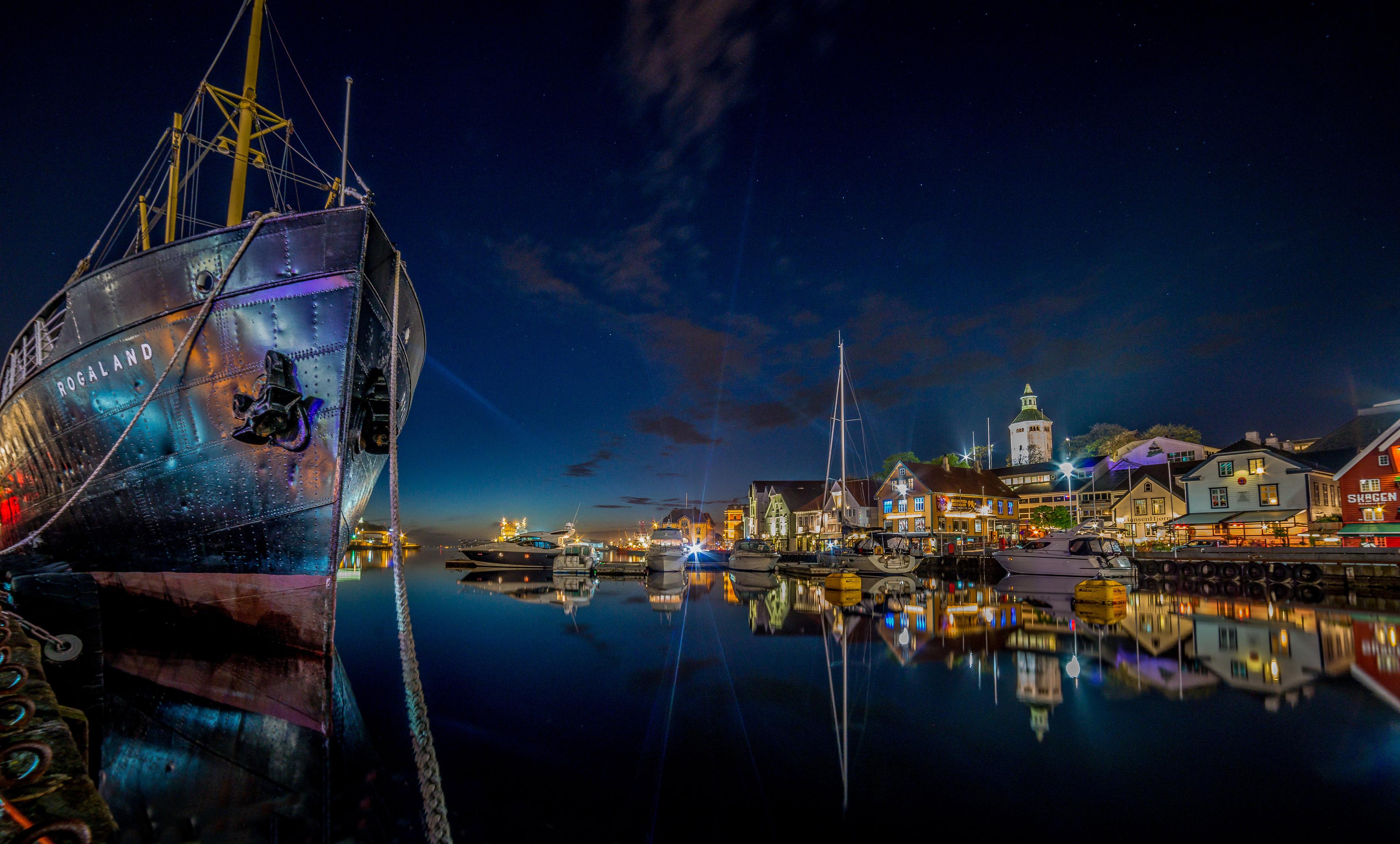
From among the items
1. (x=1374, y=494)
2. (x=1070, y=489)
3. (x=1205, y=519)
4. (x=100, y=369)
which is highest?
(x=100, y=369)

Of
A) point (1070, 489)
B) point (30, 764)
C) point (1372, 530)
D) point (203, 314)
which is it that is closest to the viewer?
point (30, 764)

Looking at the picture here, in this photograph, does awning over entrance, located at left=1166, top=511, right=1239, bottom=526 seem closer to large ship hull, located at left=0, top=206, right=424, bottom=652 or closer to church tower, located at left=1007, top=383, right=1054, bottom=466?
large ship hull, located at left=0, top=206, right=424, bottom=652

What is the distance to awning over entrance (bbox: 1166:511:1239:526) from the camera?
140ft

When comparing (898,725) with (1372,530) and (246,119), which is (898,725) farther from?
(1372,530)

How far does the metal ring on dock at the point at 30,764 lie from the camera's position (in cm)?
375

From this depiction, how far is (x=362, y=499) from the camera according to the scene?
11.6 meters

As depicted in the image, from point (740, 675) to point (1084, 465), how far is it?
256ft

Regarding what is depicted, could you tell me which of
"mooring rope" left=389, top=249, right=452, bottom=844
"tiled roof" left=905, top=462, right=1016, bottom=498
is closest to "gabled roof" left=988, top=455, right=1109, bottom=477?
"tiled roof" left=905, top=462, right=1016, bottom=498

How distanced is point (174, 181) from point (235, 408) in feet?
36.8

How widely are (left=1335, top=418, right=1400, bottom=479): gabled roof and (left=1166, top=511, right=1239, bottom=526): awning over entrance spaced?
7590 millimetres

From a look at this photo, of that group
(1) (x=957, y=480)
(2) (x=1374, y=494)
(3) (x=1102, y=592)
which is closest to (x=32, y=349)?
(3) (x=1102, y=592)

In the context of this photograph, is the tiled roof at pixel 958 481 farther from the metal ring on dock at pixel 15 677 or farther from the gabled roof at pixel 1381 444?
the metal ring on dock at pixel 15 677

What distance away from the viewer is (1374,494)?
112 feet

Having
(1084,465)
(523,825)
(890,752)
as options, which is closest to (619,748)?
(523,825)
